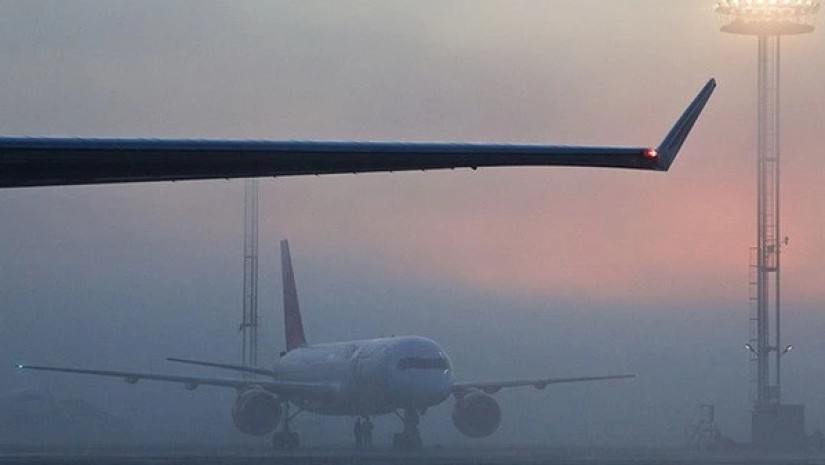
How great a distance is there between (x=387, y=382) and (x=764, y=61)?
2105 cm

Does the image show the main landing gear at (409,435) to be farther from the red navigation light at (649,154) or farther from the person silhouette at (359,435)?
the red navigation light at (649,154)

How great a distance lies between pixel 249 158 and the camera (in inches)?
364

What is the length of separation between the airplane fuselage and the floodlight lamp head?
18.4m

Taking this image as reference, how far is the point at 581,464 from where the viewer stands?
44.0m

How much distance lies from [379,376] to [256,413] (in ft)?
22.2

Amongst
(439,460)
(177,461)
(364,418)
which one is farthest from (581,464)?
(364,418)

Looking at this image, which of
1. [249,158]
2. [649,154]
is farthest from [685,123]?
[249,158]

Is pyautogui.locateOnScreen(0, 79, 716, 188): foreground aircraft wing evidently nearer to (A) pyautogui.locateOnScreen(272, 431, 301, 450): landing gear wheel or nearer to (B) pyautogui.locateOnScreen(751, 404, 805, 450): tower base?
(A) pyautogui.locateOnScreen(272, 431, 301, 450): landing gear wheel

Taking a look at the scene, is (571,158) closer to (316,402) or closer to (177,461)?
(177,461)

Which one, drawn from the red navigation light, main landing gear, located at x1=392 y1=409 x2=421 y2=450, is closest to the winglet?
the red navigation light

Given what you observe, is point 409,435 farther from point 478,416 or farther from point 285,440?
point 285,440

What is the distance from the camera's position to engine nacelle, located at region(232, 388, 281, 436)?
2483 inches

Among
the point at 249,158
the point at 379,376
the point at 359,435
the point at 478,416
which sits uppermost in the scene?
the point at 249,158

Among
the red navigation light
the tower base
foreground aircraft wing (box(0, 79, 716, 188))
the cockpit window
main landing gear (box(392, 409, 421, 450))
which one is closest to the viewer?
foreground aircraft wing (box(0, 79, 716, 188))
